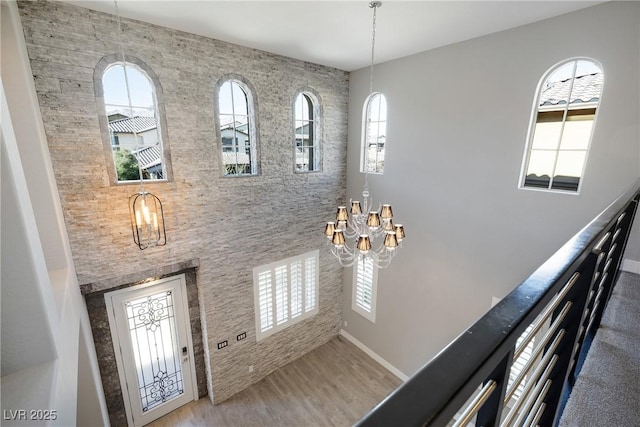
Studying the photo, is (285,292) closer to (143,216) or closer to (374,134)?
(143,216)

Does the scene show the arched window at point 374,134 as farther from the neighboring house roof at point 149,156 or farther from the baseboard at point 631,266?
the neighboring house roof at point 149,156

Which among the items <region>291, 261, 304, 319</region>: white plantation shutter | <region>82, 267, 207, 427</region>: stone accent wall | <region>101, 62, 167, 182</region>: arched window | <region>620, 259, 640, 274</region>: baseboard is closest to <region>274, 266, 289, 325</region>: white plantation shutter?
<region>291, 261, 304, 319</region>: white plantation shutter

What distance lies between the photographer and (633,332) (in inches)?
68.8

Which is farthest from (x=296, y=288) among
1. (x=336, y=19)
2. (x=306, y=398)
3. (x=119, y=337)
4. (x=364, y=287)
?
(x=336, y=19)

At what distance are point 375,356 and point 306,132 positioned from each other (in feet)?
15.4

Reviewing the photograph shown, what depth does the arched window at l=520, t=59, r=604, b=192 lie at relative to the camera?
328 cm

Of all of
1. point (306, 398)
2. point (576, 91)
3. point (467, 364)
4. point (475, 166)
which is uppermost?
point (576, 91)

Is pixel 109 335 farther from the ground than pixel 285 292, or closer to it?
farther from the ground

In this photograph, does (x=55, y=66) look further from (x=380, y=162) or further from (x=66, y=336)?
(x=380, y=162)

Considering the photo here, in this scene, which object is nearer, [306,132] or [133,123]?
[133,123]

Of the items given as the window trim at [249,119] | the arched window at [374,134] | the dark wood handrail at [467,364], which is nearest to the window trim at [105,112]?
the window trim at [249,119]

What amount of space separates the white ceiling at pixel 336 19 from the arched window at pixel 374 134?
1.10 metres

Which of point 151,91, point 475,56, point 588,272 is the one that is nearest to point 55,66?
point 151,91

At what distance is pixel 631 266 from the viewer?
10.1ft
